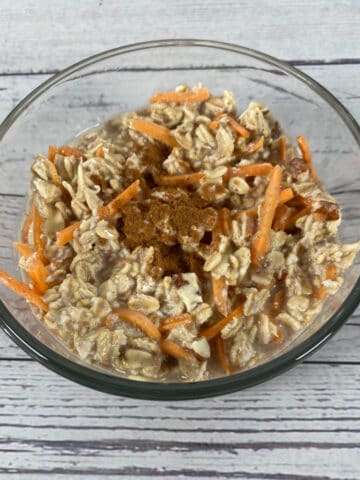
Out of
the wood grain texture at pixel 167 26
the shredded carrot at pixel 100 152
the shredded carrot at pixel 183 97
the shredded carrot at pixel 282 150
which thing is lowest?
the shredded carrot at pixel 100 152

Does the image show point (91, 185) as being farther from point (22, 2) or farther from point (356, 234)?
point (22, 2)

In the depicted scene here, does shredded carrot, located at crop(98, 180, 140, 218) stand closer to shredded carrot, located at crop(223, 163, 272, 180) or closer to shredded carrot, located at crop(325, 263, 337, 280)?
shredded carrot, located at crop(223, 163, 272, 180)

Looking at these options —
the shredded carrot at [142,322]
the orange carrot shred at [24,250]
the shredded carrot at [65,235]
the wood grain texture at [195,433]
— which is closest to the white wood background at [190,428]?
the wood grain texture at [195,433]

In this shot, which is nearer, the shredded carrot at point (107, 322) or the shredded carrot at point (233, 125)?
the shredded carrot at point (107, 322)

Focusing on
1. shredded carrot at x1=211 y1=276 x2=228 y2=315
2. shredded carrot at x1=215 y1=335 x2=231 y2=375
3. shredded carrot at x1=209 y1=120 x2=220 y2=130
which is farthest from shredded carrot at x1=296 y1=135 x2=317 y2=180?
shredded carrot at x1=215 y1=335 x2=231 y2=375

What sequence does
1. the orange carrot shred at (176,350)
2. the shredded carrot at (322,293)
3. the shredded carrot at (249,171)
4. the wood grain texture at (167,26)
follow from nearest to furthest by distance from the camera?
the orange carrot shred at (176,350)
the shredded carrot at (322,293)
the shredded carrot at (249,171)
the wood grain texture at (167,26)

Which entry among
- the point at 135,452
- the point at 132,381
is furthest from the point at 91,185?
the point at 135,452

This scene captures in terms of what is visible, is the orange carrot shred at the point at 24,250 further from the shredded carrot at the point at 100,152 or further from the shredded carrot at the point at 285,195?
the shredded carrot at the point at 285,195

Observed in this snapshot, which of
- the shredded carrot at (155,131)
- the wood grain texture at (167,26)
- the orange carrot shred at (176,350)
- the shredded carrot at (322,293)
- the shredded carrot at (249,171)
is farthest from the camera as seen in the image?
the wood grain texture at (167,26)
